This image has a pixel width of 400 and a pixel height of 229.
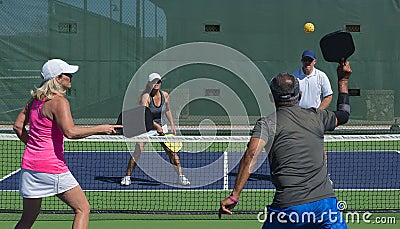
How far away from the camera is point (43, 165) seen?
4.31m

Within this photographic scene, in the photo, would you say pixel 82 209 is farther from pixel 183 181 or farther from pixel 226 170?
pixel 226 170

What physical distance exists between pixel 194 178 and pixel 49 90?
4.04 meters

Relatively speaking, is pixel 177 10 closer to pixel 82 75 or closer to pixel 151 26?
pixel 151 26

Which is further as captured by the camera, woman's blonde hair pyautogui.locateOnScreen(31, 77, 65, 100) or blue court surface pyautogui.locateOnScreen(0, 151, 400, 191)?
blue court surface pyautogui.locateOnScreen(0, 151, 400, 191)

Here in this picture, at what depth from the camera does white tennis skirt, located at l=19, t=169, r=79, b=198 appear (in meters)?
4.32

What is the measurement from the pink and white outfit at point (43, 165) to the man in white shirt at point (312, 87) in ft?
11.0

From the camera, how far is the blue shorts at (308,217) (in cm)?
344

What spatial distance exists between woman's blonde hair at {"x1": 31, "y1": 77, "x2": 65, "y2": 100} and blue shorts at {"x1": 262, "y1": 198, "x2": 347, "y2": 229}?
1.72m

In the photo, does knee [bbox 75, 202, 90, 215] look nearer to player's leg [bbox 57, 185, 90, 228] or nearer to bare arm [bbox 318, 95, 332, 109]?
player's leg [bbox 57, 185, 90, 228]

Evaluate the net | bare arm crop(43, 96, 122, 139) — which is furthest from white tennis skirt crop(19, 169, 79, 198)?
the net

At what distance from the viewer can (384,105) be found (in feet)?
43.8

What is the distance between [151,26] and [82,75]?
1.70 metres

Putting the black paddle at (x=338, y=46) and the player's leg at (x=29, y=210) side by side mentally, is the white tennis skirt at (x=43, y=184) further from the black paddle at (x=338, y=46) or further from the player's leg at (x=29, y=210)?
the black paddle at (x=338, y=46)

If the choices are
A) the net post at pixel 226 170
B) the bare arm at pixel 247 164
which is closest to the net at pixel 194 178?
the net post at pixel 226 170
